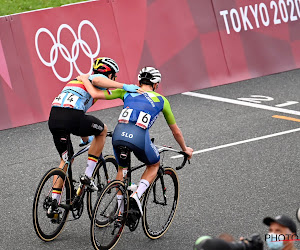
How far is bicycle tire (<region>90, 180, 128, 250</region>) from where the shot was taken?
731cm

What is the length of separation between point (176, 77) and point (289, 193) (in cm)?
Result: 608

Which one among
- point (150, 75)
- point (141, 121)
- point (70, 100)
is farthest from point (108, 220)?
point (150, 75)

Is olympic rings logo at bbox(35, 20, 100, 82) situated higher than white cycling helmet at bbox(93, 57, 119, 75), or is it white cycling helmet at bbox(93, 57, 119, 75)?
white cycling helmet at bbox(93, 57, 119, 75)

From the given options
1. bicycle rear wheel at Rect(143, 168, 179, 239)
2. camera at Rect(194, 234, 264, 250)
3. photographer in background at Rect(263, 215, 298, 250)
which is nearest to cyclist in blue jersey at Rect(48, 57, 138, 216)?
bicycle rear wheel at Rect(143, 168, 179, 239)

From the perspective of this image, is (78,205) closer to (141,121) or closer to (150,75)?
(141,121)

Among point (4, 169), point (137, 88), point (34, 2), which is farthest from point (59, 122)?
point (34, 2)

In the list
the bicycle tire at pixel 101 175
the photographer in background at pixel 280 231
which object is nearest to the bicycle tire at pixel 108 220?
the bicycle tire at pixel 101 175

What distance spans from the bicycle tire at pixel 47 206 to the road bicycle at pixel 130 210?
0.65m

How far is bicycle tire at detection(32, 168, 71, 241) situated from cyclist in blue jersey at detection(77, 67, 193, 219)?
711mm

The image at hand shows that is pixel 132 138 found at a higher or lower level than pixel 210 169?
higher

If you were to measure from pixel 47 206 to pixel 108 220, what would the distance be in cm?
79

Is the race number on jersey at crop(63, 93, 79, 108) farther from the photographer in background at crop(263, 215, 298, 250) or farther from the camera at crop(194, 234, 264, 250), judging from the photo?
the camera at crop(194, 234, 264, 250)

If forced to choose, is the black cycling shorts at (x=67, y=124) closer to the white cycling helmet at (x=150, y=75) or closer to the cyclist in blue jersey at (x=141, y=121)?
the cyclist in blue jersey at (x=141, y=121)

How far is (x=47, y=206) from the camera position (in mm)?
7773
